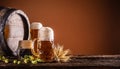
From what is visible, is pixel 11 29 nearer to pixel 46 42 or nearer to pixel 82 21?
pixel 46 42

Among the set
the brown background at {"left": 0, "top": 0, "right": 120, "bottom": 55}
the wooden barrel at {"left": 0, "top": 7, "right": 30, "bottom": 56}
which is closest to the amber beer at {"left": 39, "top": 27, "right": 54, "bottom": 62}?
the wooden barrel at {"left": 0, "top": 7, "right": 30, "bottom": 56}

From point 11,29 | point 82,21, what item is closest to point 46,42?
point 11,29

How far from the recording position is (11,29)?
141cm

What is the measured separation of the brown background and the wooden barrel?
1.19 m

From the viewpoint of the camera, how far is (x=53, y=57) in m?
1.15

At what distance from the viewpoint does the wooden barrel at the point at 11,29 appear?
129 cm

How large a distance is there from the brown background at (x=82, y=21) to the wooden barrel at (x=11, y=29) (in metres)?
1.19

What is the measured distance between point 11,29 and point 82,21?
1441 mm

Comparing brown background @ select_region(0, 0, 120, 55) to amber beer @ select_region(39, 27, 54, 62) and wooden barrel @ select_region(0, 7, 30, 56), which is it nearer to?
wooden barrel @ select_region(0, 7, 30, 56)

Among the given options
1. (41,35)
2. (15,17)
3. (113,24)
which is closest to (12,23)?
(15,17)

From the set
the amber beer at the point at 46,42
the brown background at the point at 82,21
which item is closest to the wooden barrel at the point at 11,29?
the amber beer at the point at 46,42

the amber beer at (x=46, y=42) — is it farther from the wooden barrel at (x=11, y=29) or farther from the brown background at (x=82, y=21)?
the brown background at (x=82, y=21)

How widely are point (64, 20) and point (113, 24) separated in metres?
0.53

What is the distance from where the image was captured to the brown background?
270cm
